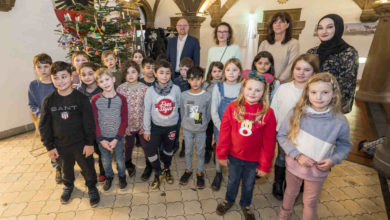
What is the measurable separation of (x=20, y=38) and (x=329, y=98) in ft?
16.9

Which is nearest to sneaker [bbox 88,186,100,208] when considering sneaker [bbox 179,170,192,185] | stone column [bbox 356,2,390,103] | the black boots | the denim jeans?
sneaker [bbox 179,170,192,185]

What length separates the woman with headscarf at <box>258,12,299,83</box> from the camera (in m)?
2.55

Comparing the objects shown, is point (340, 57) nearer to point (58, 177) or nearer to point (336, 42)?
point (336, 42)

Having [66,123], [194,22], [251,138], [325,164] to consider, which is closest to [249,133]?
[251,138]

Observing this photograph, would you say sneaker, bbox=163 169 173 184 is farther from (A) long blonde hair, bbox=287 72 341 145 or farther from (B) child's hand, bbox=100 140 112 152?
(A) long blonde hair, bbox=287 72 341 145

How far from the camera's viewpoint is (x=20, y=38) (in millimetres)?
3844

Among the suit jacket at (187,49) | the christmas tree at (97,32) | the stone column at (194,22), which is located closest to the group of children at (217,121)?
the suit jacket at (187,49)

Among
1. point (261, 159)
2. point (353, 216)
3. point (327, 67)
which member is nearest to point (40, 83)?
point (261, 159)

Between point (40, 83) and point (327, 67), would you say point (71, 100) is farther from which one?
point (327, 67)

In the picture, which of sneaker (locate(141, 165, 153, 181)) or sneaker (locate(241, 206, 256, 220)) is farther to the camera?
sneaker (locate(141, 165, 153, 181))

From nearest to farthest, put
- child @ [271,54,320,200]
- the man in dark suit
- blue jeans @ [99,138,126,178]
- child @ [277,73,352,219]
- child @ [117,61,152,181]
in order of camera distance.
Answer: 1. child @ [277,73,352,219]
2. child @ [271,54,320,200]
3. blue jeans @ [99,138,126,178]
4. child @ [117,61,152,181]
5. the man in dark suit

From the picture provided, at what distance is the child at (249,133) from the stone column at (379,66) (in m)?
6.72

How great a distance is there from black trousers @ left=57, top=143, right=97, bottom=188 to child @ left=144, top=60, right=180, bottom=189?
68 centimetres

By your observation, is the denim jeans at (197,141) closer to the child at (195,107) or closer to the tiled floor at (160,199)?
the child at (195,107)
